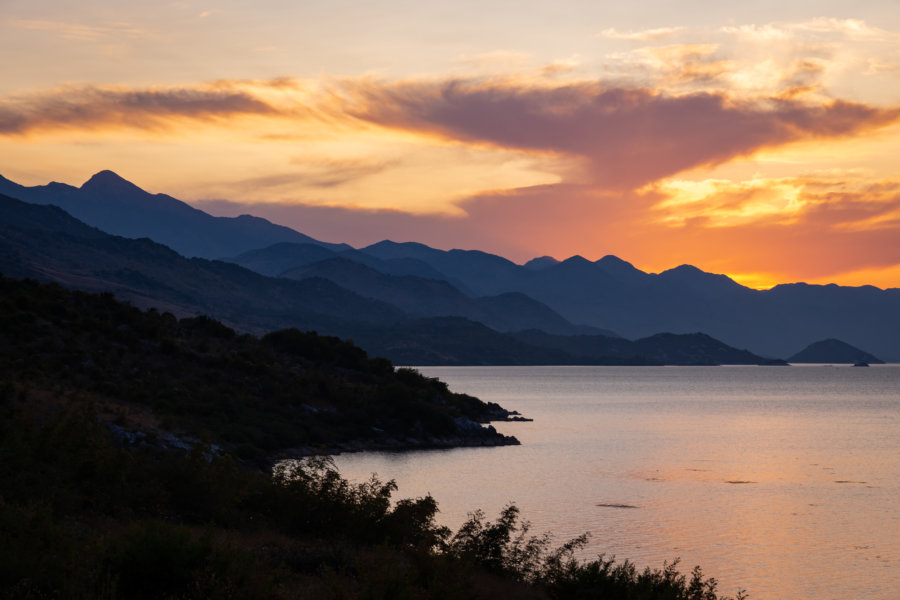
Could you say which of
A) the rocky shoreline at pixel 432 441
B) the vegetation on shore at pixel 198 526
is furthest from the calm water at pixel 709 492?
the vegetation on shore at pixel 198 526

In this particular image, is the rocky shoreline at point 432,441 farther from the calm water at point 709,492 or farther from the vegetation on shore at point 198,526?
the vegetation on shore at point 198,526

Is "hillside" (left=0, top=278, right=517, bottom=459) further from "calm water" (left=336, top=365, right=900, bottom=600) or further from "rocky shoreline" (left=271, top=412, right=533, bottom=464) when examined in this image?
"calm water" (left=336, top=365, right=900, bottom=600)

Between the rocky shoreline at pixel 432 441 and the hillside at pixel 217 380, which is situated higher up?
the hillside at pixel 217 380

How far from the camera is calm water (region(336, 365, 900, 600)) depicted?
44.5 meters

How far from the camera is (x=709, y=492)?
223 ft

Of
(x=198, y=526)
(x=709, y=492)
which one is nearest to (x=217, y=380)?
(x=709, y=492)

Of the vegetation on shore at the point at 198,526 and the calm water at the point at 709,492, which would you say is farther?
the calm water at the point at 709,492

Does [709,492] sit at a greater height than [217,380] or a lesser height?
lesser

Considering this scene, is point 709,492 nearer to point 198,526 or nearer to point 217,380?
point 198,526

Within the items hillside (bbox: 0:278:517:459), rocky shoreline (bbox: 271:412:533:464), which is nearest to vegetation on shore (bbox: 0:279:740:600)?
hillside (bbox: 0:278:517:459)

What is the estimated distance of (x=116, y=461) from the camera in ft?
97.2

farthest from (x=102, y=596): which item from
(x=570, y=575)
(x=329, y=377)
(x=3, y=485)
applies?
(x=329, y=377)

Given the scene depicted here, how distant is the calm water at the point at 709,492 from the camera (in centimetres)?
4453

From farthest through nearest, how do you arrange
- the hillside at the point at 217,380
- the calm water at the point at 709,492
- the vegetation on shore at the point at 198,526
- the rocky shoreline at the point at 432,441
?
the rocky shoreline at the point at 432,441
the hillside at the point at 217,380
the calm water at the point at 709,492
the vegetation on shore at the point at 198,526
